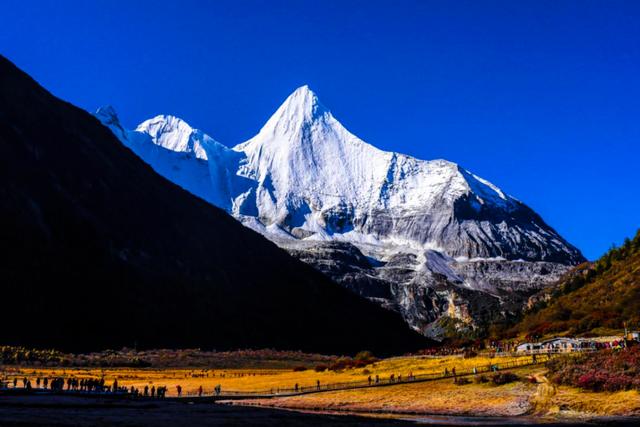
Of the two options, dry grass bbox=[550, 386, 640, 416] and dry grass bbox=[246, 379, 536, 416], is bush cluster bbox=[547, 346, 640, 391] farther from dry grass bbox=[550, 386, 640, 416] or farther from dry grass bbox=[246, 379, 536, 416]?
dry grass bbox=[246, 379, 536, 416]

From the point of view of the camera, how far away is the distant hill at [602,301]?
89750 mm

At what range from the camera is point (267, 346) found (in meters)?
158

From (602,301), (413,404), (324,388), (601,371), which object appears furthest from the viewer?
(602,301)

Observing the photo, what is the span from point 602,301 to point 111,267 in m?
104

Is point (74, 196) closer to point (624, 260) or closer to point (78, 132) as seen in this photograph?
point (78, 132)

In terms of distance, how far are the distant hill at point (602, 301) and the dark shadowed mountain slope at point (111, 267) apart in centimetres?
5880

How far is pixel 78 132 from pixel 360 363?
142 metres

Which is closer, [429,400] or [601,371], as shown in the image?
[601,371]

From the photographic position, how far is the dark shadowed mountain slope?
5325 inches

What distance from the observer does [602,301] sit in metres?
109

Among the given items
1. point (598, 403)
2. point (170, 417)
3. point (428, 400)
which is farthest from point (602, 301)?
point (170, 417)

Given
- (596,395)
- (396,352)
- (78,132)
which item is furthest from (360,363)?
(78,132)

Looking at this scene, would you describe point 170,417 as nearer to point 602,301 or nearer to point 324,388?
point 324,388

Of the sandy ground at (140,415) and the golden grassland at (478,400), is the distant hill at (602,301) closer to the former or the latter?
the golden grassland at (478,400)
